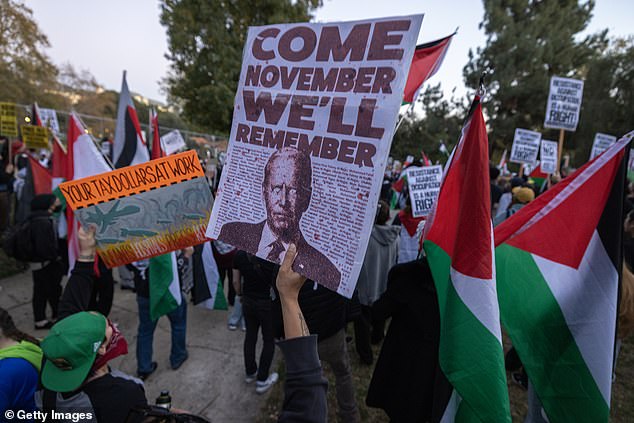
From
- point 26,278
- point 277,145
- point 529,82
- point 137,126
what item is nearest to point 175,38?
point 26,278

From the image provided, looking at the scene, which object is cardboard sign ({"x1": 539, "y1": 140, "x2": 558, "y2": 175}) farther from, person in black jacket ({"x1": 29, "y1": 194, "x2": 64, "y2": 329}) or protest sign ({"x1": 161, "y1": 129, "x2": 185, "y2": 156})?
person in black jacket ({"x1": 29, "y1": 194, "x2": 64, "y2": 329})

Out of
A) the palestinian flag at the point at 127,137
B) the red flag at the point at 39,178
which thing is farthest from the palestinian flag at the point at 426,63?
the red flag at the point at 39,178

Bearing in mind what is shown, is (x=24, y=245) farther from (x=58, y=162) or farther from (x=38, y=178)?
(x=38, y=178)

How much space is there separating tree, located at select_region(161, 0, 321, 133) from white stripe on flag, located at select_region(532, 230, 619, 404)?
14370 millimetres

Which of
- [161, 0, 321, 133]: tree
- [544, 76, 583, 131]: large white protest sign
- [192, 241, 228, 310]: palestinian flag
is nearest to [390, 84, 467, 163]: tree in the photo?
[161, 0, 321, 133]: tree

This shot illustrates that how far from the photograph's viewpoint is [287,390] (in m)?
1.19

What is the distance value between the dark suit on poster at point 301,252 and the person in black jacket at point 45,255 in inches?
135

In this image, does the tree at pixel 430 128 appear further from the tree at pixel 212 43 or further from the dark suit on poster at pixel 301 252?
the dark suit on poster at pixel 301 252

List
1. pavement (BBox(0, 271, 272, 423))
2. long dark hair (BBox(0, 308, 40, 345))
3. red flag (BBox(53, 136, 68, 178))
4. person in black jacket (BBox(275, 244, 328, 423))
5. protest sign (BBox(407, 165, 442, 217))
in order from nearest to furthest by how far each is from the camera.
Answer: person in black jacket (BBox(275, 244, 328, 423)) → long dark hair (BBox(0, 308, 40, 345)) → pavement (BBox(0, 271, 272, 423)) → red flag (BBox(53, 136, 68, 178)) → protest sign (BBox(407, 165, 442, 217))

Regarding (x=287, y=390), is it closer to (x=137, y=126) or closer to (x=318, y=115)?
(x=318, y=115)

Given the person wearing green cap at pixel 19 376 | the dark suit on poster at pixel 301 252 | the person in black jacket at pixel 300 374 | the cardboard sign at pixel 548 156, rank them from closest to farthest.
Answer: the person in black jacket at pixel 300 374 → the dark suit on poster at pixel 301 252 → the person wearing green cap at pixel 19 376 → the cardboard sign at pixel 548 156

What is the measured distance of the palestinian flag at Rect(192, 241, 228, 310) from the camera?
394cm

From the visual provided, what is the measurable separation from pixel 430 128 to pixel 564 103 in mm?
21423

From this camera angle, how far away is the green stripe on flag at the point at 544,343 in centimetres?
143
